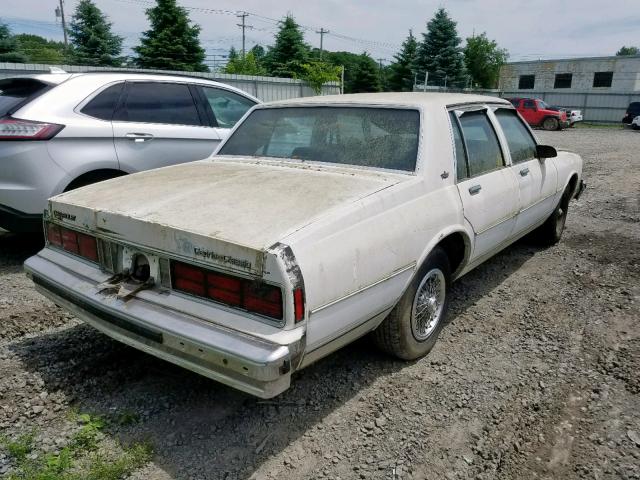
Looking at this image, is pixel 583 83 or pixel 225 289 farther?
pixel 583 83

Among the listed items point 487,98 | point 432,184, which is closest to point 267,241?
point 432,184

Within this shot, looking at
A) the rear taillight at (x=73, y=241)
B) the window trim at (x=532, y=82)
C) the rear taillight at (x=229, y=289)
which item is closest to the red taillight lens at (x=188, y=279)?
the rear taillight at (x=229, y=289)

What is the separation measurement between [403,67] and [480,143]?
3999 cm

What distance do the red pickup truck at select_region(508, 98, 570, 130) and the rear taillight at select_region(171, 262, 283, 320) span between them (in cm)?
2705

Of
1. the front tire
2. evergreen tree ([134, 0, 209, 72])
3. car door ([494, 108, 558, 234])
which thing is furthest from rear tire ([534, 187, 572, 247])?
evergreen tree ([134, 0, 209, 72])

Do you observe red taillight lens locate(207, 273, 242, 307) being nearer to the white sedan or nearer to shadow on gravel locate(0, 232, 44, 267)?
the white sedan

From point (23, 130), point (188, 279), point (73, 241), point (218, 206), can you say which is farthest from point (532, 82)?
point (188, 279)

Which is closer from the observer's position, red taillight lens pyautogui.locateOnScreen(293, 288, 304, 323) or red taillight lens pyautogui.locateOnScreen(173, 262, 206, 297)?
red taillight lens pyautogui.locateOnScreen(293, 288, 304, 323)

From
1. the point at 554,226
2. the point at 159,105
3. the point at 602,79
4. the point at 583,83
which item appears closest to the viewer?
the point at 159,105

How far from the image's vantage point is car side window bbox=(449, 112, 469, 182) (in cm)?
347

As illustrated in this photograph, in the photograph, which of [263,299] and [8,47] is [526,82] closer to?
[8,47]

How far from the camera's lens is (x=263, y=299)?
2191 millimetres

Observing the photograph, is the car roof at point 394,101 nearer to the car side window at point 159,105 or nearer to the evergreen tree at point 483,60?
the car side window at point 159,105

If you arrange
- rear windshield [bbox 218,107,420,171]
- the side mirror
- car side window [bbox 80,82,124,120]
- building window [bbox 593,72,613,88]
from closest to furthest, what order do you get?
rear windshield [bbox 218,107,420,171], the side mirror, car side window [bbox 80,82,124,120], building window [bbox 593,72,613,88]
